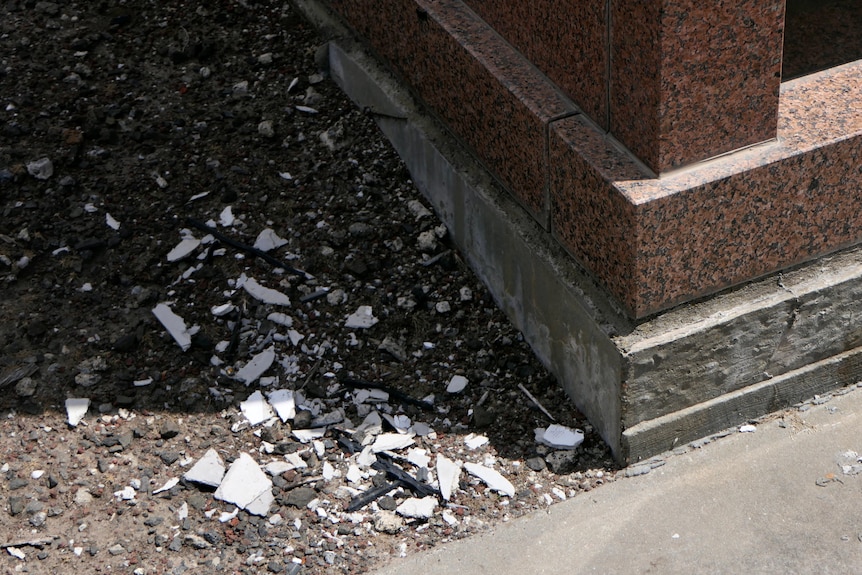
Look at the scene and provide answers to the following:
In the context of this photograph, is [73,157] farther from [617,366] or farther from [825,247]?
[825,247]

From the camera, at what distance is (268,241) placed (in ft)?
15.3

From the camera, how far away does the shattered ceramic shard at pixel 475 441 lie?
12.6ft

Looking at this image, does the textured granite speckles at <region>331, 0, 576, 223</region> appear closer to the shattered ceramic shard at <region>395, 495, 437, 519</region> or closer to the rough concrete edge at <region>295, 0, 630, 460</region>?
the rough concrete edge at <region>295, 0, 630, 460</region>

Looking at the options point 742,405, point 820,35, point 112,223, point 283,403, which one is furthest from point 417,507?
point 820,35

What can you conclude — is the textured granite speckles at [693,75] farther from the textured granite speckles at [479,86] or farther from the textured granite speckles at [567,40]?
the textured granite speckles at [479,86]

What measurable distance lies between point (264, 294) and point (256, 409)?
2.04 ft

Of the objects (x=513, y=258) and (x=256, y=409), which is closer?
(x=256, y=409)

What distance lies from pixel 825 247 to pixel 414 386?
1.57m

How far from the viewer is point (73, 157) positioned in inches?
199

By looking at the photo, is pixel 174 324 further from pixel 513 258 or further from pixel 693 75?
pixel 693 75

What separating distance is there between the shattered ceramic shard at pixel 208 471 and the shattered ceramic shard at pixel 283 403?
297 mm

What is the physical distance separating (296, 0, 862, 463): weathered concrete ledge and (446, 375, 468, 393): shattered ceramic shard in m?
0.31

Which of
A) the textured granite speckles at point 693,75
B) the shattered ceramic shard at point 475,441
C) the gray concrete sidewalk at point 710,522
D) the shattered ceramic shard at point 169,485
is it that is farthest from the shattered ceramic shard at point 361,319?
the textured granite speckles at point 693,75

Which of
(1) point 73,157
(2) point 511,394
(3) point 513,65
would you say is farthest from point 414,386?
(1) point 73,157
